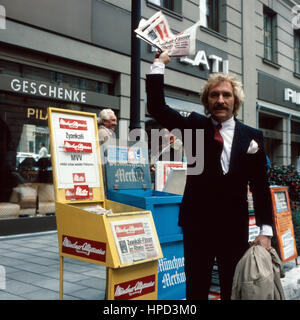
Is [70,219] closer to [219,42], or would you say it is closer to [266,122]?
[219,42]

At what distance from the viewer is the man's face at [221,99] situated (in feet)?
8.87

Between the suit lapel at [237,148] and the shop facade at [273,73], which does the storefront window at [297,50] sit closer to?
the shop facade at [273,73]

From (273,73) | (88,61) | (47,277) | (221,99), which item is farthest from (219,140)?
(273,73)

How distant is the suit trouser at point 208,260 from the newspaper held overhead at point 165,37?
47.7 inches

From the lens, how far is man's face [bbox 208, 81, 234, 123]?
2703mm

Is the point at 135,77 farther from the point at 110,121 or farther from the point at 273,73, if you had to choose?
the point at 273,73

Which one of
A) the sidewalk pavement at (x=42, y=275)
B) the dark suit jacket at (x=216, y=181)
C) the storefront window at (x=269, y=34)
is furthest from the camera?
the storefront window at (x=269, y=34)

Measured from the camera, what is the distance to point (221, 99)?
8.82ft

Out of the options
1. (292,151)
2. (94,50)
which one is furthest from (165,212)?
(292,151)

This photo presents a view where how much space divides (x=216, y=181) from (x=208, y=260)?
0.53m

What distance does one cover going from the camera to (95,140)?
399 cm

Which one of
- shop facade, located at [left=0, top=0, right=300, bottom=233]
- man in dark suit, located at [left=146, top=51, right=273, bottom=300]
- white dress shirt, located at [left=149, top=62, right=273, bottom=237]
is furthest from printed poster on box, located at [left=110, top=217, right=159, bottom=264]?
shop facade, located at [left=0, top=0, right=300, bottom=233]

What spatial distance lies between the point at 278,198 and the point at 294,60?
15007mm

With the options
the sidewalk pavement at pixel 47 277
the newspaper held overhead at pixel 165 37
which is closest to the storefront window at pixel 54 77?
the sidewalk pavement at pixel 47 277
